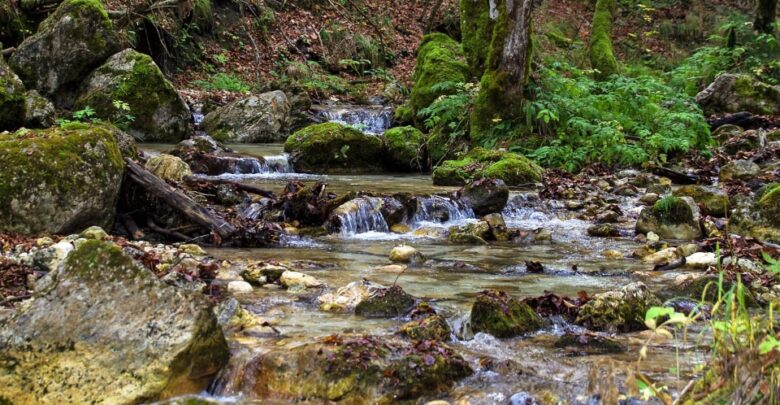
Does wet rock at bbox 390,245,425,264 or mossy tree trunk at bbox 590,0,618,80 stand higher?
mossy tree trunk at bbox 590,0,618,80

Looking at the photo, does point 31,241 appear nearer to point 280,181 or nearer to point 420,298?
point 420,298

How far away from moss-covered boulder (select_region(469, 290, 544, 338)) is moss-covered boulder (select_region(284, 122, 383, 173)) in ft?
26.2

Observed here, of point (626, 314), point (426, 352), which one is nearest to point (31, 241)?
point (426, 352)

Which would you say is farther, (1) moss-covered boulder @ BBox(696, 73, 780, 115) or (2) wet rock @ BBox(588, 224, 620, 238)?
(1) moss-covered boulder @ BBox(696, 73, 780, 115)

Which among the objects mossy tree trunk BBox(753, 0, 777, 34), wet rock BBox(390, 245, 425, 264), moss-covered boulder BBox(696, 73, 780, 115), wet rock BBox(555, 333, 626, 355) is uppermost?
mossy tree trunk BBox(753, 0, 777, 34)

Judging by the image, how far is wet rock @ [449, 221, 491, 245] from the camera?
723cm

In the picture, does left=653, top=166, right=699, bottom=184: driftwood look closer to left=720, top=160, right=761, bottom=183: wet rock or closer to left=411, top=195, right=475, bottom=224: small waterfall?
left=720, top=160, right=761, bottom=183: wet rock

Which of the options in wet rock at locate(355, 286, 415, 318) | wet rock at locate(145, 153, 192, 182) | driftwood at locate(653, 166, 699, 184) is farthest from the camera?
driftwood at locate(653, 166, 699, 184)

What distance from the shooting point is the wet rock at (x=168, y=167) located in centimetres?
852

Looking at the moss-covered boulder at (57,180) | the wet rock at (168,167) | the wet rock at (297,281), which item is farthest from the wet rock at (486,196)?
the moss-covered boulder at (57,180)

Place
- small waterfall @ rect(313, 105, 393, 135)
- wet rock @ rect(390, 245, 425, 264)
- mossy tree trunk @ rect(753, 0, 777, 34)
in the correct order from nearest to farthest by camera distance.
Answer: wet rock @ rect(390, 245, 425, 264) < small waterfall @ rect(313, 105, 393, 135) < mossy tree trunk @ rect(753, 0, 777, 34)

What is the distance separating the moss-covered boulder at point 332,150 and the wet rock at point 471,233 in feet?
15.8

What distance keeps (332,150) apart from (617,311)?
27.2ft

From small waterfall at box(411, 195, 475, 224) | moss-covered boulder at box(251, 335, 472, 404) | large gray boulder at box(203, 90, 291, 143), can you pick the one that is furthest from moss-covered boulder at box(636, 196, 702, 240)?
large gray boulder at box(203, 90, 291, 143)
